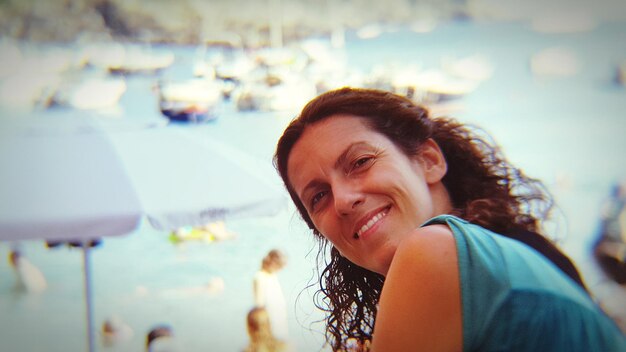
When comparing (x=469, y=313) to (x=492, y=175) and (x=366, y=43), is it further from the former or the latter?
(x=366, y=43)

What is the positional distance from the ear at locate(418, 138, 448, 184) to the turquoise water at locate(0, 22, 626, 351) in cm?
152

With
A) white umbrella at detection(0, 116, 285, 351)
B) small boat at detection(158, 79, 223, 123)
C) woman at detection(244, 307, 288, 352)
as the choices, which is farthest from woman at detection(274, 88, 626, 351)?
small boat at detection(158, 79, 223, 123)

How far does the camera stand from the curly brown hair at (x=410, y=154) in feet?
3.53

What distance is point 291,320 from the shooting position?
2822mm

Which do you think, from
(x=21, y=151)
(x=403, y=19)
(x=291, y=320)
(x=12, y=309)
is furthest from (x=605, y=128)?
(x=12, y=309)

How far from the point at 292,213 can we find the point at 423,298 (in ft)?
6.73

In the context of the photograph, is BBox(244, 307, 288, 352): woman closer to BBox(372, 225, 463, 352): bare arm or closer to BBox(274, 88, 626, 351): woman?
BBox(274, 88, 626, 351): woman

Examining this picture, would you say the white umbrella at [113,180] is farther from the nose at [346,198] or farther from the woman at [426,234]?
the nose at [346,198]

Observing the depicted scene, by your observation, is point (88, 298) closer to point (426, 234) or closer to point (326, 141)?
point (326, 141)

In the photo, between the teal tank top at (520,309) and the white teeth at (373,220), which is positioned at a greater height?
the teal tank top at (520,309)

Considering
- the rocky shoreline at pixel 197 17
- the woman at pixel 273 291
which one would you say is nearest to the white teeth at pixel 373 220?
the woman at pixel 273 291

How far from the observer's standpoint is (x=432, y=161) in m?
1.15

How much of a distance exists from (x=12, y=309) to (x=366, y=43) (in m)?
2.84

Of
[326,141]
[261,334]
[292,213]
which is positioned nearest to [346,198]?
[326,141]
